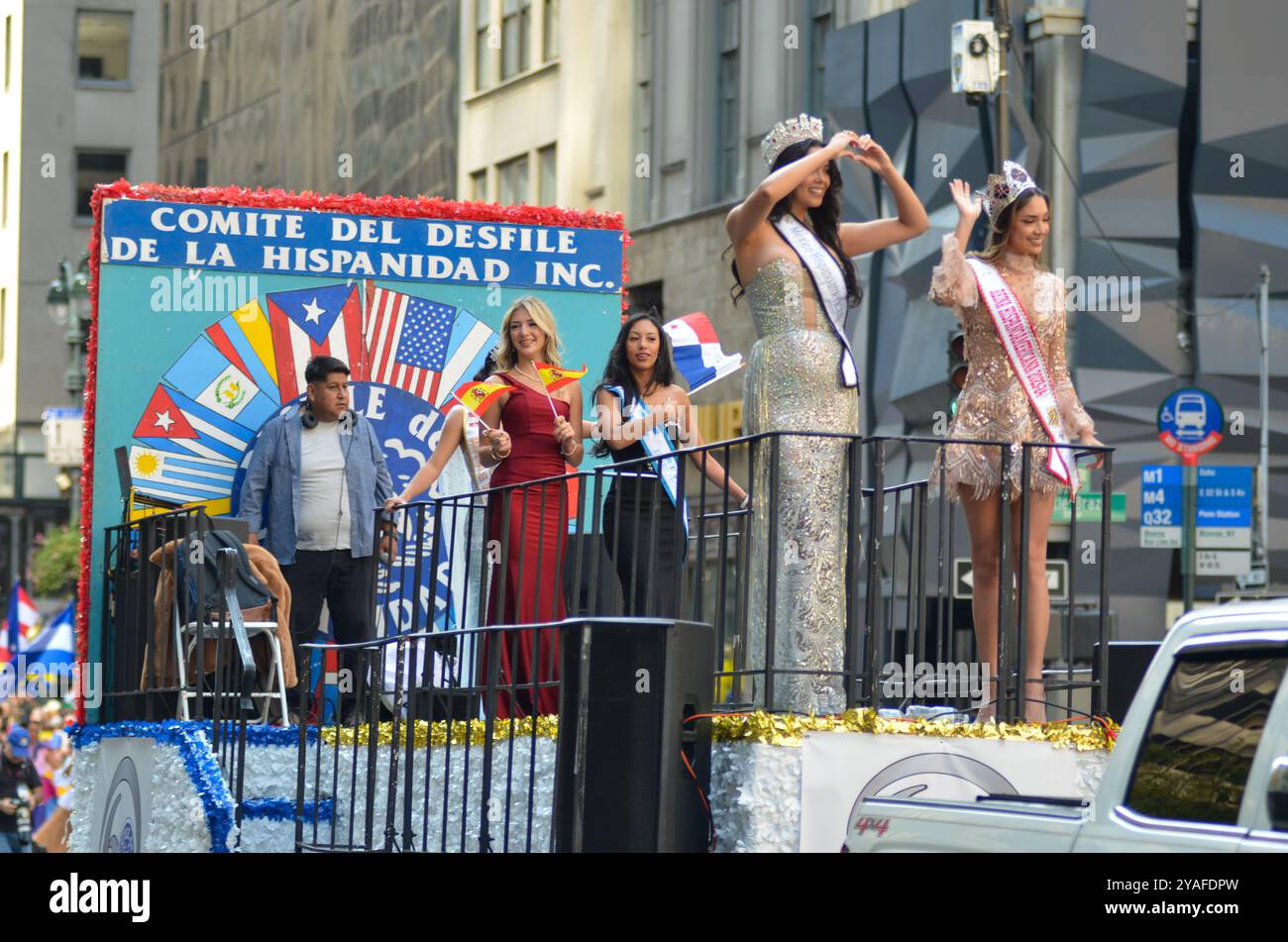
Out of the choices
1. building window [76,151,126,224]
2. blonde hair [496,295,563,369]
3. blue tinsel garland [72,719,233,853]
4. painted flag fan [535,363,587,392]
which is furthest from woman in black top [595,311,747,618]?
building window [76,151,126,224]

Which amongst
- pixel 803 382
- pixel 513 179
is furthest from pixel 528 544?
pixel 513 179

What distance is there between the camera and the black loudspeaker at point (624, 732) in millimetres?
7375

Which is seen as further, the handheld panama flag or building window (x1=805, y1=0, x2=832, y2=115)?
building window (x1=805, y1=0, x2=832, y2=115)

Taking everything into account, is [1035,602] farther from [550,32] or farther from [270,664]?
[550,32]

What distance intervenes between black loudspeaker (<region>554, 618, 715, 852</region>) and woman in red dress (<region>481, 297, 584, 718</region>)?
5.55 ft

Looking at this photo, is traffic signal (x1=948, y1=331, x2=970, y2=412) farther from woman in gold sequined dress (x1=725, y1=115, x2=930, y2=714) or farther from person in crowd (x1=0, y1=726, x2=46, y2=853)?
person in crowd (x1=0, y1=726, x2=46, y2=853)

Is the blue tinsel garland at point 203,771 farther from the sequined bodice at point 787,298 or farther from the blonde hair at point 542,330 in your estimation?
the sequined bodice at point 787,298

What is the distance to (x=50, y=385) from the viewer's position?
228 feet

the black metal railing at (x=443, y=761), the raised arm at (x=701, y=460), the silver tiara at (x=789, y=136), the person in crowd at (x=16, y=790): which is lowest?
the person in crowd at (x=16, y=790)

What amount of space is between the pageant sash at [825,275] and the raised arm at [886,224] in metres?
0.24

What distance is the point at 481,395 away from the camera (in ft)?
35.1

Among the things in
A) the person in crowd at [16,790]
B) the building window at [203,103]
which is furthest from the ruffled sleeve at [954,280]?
the building window at [203,103]

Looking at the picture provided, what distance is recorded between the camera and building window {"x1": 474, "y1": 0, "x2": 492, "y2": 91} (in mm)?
46250

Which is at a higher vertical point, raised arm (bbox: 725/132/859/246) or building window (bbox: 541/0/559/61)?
building window (bbox: 541/0/559/61)
